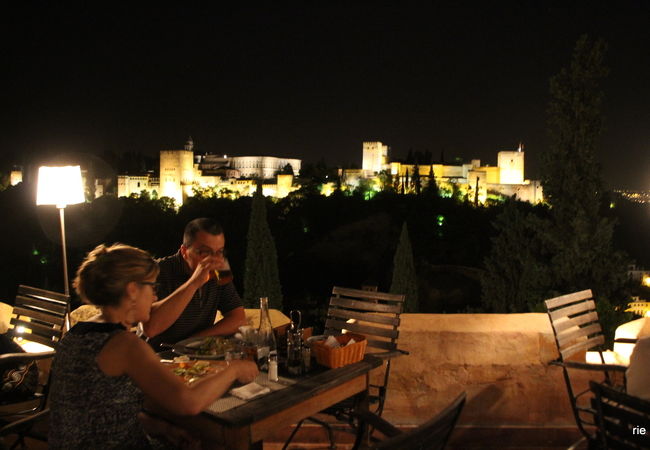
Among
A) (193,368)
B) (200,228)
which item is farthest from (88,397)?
(200,228)

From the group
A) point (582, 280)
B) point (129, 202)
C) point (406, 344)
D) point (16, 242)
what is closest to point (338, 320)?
point (406, 344)

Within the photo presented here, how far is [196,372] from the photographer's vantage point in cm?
181

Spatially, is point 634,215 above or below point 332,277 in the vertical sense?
above

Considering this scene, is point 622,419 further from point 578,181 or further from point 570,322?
point 578,181

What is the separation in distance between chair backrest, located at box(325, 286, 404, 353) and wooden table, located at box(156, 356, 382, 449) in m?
0.57

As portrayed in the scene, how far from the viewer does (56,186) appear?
3.71m

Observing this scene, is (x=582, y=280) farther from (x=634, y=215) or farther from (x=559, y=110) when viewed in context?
(x=634, y=215)

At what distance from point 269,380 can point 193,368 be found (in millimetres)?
273

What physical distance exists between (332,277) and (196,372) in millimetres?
27298

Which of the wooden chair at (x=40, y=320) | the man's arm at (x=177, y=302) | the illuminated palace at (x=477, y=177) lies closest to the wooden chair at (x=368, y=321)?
the man's arm at (x=177, y=302)

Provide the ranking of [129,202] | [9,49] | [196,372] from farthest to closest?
[129,202], [9,49], [196,372]

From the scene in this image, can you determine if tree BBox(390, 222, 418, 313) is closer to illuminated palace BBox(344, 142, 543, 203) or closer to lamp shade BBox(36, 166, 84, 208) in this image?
lamp shade BBox(36, 166, 84, 208)

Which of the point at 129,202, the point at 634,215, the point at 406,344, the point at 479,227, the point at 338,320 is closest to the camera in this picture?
the point at 338,320

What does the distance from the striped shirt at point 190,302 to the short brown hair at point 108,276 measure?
3.31 feet
